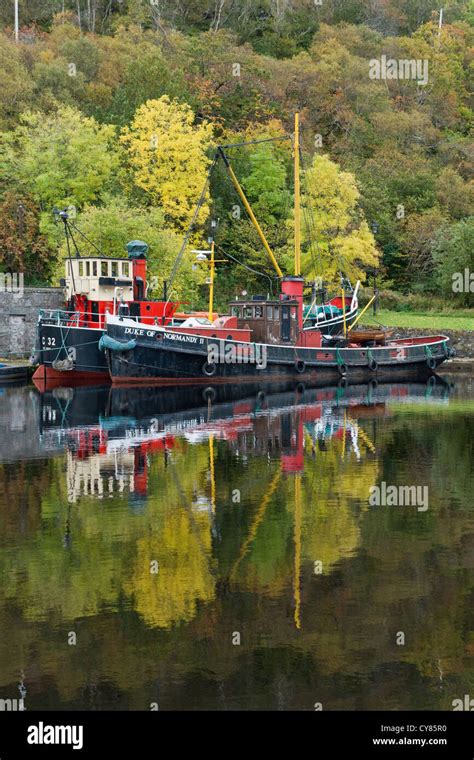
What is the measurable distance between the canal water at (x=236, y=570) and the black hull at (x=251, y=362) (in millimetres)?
15704

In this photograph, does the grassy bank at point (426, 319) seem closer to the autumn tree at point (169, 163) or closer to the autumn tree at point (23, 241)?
the autumn tree at point (169, 163)

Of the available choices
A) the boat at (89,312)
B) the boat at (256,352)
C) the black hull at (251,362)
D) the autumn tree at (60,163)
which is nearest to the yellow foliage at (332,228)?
the boat at (256,352)

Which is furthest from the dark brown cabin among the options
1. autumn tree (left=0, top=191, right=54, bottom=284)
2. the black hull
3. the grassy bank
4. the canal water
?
the canal water

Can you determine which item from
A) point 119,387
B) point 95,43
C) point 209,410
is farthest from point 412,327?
point 95,43

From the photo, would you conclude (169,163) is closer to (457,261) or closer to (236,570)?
(457,261)

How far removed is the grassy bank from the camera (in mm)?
63719

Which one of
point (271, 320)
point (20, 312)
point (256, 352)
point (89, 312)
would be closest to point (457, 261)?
point (271, 320)

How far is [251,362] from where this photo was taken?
157 ft

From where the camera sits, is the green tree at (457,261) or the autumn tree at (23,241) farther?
the green tree at (457,261)

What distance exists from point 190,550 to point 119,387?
96.7 feet

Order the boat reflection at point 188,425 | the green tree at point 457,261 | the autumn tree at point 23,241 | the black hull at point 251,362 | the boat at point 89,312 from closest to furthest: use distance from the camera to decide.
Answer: the boat reflection at point 188,425 → the black hull at point 251,362 → the boat at point 89,312 → the autumn tree at point 23,241 → the green tree at point 457,261

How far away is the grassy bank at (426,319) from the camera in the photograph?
63.7 m

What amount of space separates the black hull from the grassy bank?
983 centimetres

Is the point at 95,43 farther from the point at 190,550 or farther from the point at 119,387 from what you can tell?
the point at 190,550
